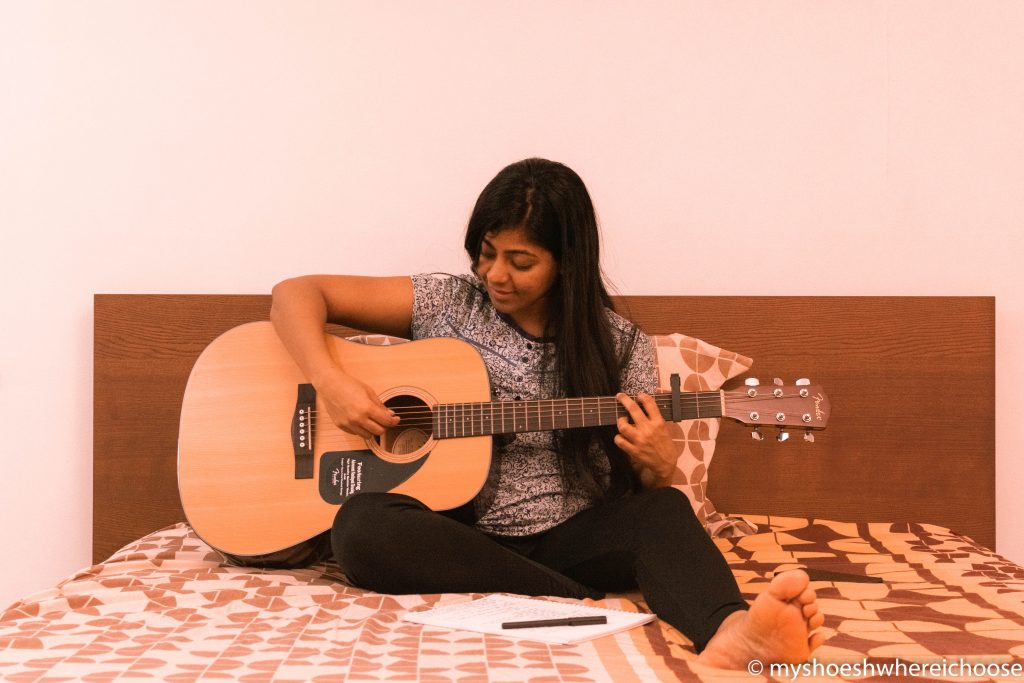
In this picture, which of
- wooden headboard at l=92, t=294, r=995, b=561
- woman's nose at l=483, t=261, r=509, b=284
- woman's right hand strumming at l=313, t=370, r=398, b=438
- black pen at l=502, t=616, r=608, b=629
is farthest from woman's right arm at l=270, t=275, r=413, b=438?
black pen at l=502, t=616, r=608, b=629

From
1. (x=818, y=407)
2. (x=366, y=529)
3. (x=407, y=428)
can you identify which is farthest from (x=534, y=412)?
(x=818, y=407)

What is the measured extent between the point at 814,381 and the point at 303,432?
1.12 metres

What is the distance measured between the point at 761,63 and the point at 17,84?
167 centimetres

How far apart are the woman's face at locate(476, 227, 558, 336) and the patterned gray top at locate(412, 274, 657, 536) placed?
74 millimetres

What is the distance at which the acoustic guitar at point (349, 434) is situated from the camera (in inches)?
63.2

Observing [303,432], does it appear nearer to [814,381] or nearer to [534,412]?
[534,412]

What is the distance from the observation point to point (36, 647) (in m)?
1.18

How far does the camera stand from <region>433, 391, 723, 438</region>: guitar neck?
1602 mm

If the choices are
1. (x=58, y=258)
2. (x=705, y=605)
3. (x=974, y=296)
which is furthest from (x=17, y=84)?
(x=974, y=296)

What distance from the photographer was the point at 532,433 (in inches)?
68.0

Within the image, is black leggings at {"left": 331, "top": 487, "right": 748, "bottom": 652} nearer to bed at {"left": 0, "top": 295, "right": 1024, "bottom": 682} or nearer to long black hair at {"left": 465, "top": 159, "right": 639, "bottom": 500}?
bed at {"left": 0, "top": 295, "right": 1024, "bottom": 682}

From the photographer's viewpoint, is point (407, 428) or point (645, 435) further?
point (407, 428)

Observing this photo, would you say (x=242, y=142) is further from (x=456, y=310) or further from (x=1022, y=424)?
(x=1022, y=424)

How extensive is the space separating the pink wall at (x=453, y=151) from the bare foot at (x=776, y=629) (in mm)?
1239
